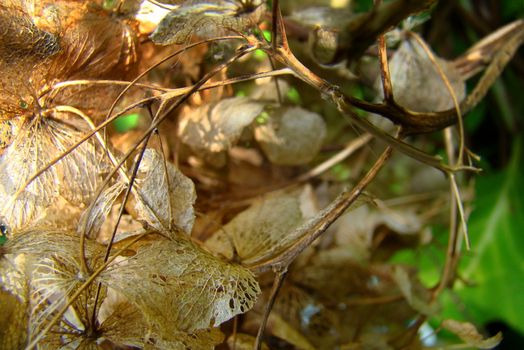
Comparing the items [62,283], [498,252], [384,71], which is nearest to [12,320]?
[62,283]

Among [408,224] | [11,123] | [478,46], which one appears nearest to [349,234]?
[408,224]

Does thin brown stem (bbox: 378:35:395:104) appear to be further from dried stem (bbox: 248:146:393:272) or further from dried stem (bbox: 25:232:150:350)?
dried stem (bbox: 25:232:150:350)

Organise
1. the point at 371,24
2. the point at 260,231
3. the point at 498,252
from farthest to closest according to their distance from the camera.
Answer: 1. the point at 498,252
2. the point at 260,231
3. the point at 371,24

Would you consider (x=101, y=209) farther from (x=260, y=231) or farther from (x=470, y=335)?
(x=470, y=335)

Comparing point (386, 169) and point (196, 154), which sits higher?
point (196, 154)

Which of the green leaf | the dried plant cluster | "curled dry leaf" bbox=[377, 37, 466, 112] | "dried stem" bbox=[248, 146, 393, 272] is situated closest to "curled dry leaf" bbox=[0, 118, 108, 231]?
the dried plant cluster

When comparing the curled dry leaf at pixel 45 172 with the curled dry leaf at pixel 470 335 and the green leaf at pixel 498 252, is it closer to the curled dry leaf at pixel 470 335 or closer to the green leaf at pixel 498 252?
the curled dry leaf at pixel 470 335

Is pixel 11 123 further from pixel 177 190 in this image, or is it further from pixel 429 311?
pixel 429 311
